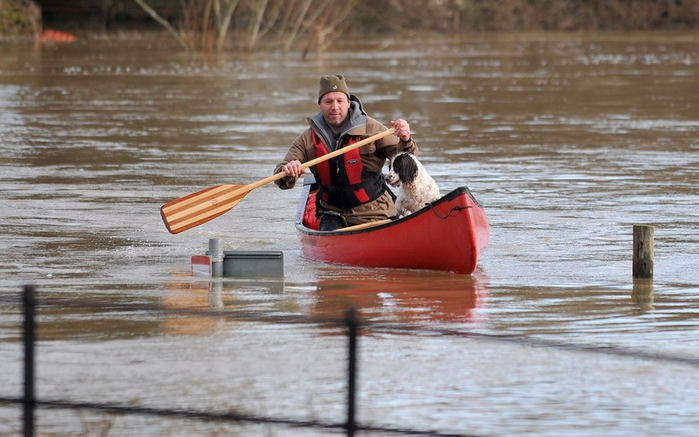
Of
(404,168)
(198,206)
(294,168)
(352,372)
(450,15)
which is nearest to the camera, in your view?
(352,372)

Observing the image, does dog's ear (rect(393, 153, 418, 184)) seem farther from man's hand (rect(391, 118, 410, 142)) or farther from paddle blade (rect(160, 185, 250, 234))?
paddle blade (rect(160, 185, 250, 234))

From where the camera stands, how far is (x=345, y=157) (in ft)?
30.0

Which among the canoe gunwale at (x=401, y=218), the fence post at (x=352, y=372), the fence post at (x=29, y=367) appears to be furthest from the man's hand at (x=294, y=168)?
the fence post at (x=352, y=372)

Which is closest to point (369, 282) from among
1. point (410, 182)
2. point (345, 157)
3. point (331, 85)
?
point (410, 182)

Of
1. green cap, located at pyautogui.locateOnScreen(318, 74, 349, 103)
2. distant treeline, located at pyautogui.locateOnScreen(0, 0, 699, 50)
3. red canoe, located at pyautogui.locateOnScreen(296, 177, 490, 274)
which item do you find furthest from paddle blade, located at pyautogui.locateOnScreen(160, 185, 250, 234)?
distant treeline, located at pyautogui.locateOnScreen(0, 0, 699, 50)

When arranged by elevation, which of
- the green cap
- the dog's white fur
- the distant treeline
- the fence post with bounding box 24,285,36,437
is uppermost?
the distant treeline

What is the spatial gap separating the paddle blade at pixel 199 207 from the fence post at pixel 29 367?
518 cm

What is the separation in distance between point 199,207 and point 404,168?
4.99ft

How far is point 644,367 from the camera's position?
20.6 feet

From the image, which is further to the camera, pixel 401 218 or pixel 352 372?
pixel 401 218

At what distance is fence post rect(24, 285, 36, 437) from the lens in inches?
160

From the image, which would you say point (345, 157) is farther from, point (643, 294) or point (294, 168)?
point (643, 294)

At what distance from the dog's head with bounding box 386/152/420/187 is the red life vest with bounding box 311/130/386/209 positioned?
230mm

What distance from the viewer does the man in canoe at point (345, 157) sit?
9.02 meters
